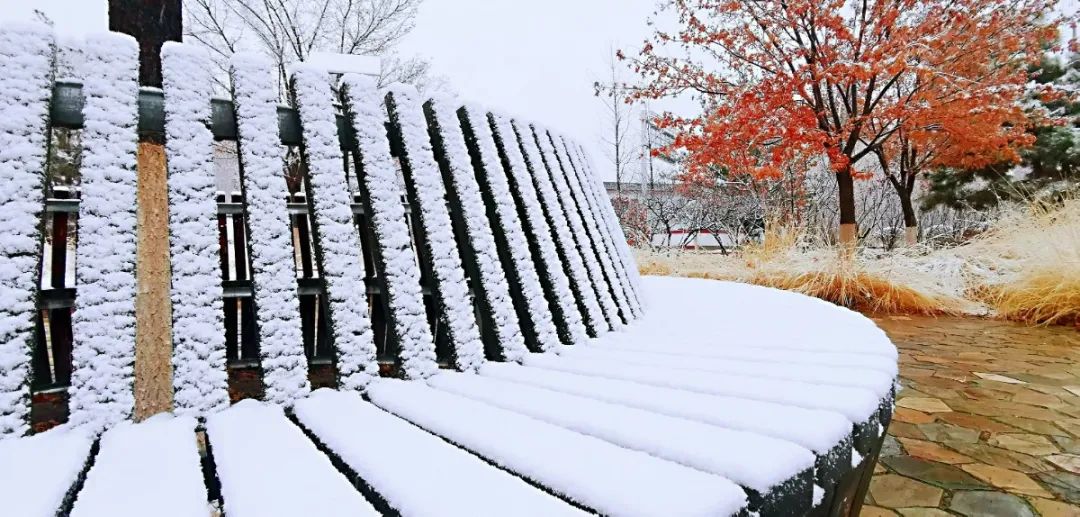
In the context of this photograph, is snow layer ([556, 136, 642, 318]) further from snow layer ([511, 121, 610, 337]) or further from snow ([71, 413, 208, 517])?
snow ([71, 413, 208, 517])

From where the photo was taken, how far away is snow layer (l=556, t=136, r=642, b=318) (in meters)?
2.00

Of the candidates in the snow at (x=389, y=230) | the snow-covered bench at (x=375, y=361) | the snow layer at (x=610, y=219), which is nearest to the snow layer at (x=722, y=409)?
the snow-covered bench at (x=375, y=361)

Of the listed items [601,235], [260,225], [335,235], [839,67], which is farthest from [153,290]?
[839,67]

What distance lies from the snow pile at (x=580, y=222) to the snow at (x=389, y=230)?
73 cm

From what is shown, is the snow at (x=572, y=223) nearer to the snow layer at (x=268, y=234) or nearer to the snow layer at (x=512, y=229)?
the snow layer at (x=512, y=229)

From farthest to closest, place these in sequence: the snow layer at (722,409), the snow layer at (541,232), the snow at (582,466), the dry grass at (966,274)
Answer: the dry grass at (966,274) → the snow layer at (541,232) → the snow layer at (722,409) → the snow at (582,466)

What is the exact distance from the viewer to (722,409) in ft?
2.66

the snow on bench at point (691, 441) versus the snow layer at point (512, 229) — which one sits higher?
the snow layer at point (512, 229)

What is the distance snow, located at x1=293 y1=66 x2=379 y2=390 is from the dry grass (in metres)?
5.68

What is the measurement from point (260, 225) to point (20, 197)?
366mm

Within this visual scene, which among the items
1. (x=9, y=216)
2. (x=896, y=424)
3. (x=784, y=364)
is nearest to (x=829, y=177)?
(x=896, y=424)

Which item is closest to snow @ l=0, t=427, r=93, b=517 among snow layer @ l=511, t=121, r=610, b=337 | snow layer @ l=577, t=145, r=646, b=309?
snow layer @ l=511, t=121, r=610, b=337

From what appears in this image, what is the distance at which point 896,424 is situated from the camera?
2.34 m

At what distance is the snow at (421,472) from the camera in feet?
1.76
